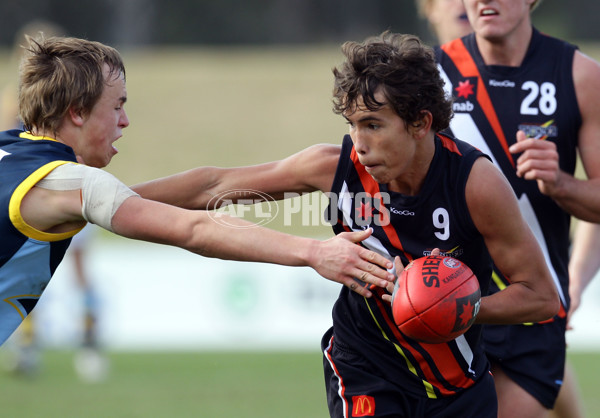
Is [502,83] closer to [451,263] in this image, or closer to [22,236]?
[451,263]

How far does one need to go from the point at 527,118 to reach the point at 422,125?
1.07 metres

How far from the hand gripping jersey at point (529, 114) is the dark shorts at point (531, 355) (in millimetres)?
189

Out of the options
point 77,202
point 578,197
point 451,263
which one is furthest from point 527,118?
point 77,202

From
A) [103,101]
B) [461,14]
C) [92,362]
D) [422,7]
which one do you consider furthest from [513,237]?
[92,362]

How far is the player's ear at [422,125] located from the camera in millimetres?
3736

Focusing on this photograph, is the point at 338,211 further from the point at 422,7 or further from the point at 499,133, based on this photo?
the point at 422,7

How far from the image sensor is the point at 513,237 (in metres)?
3.71

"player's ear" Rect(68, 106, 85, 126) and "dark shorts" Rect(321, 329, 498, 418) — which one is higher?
"player's ear" Rect(68, 106, 85, 126)

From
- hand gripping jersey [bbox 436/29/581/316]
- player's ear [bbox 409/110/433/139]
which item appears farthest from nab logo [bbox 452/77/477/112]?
player's ear [bbox 409/110/433/139]

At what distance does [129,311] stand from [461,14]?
789 cm

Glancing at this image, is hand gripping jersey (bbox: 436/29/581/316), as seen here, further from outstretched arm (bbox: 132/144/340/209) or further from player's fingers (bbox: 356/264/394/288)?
player's fingers (bbox: 356/264/394/288)

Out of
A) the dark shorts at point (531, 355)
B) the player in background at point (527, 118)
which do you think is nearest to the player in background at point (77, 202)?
the dark shorts at point (531, 355)

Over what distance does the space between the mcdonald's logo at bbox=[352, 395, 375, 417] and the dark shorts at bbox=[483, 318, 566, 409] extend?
93cm

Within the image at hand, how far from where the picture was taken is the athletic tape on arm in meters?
3.31
